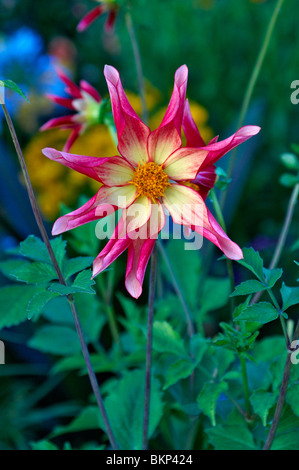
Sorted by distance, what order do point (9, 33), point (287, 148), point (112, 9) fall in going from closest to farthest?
point (112, 9) < point (287, 148) < point (9, 33)

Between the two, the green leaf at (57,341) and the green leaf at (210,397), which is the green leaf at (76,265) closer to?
the green leaf at (210,397)

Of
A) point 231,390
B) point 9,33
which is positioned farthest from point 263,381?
point 9,33

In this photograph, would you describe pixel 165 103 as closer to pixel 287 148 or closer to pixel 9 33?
pixel 287 148

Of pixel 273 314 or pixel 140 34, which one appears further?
pixel 140 34

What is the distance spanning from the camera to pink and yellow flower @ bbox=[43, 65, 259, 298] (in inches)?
13.3

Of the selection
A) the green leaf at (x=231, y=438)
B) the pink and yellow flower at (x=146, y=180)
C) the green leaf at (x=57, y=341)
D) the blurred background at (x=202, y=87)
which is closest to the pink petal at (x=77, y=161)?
the pink and yellow flower at (x=146, y=180)

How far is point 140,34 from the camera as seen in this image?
55.7 inches

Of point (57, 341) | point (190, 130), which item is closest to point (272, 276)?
point (190, 130)

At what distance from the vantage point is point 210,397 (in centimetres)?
41

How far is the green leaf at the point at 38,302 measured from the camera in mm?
333

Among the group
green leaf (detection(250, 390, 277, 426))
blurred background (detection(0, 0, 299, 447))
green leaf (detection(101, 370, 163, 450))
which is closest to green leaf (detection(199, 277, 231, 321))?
green leaf (detection(101, 370, 163, 450))

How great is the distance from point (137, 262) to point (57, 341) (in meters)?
0.33

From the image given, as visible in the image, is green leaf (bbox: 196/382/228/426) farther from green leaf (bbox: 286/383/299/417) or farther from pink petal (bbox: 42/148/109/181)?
pink petal (bbox: 42/148/109/181)

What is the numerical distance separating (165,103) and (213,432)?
1006 millimetres
